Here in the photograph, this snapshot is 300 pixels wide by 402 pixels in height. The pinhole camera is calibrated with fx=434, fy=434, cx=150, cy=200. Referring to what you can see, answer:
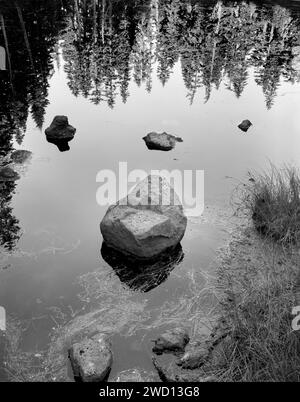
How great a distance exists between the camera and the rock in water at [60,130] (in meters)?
18.3

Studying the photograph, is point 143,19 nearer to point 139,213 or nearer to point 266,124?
point 266,124

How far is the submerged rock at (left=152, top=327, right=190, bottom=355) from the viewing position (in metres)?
8.30

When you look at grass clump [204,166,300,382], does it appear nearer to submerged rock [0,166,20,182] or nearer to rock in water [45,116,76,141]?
submerged rock [0,166,20,182]

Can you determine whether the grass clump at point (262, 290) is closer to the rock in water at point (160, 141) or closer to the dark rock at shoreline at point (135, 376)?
the dark rock at shoreline at point (135, 376)

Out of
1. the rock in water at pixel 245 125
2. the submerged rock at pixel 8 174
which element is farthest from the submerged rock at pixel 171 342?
the rock in water at pixel 245 125

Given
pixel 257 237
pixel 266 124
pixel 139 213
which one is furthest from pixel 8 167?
pixel 266 124

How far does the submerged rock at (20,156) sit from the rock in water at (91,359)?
9779 mm

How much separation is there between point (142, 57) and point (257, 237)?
2447cm

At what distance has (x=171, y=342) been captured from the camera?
27.3 feet

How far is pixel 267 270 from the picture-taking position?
1012cm

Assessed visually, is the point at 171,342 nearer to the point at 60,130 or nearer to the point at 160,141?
the point at 160,141

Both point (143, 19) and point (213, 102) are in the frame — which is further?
point (143, 19)

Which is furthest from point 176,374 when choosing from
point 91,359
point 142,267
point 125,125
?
point 125,125

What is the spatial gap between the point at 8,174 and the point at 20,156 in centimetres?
173
